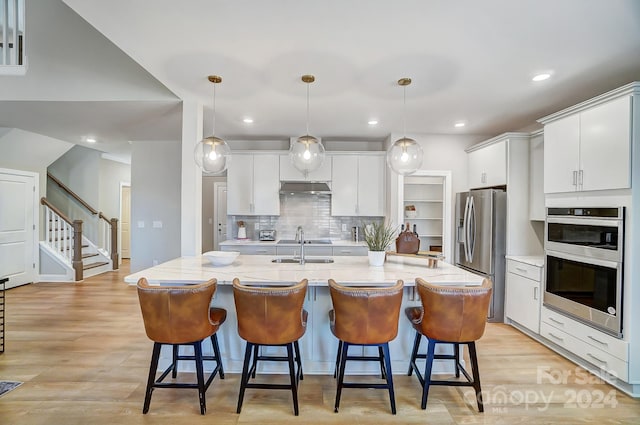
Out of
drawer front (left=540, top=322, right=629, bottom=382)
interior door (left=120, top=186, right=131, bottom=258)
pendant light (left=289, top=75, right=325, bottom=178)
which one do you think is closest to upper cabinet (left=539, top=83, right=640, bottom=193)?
drawer front (left=540, top=322, right=629, bottom=382)

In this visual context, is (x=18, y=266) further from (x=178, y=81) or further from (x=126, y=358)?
(x=178, y=81)

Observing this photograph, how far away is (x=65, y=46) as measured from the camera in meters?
3.59

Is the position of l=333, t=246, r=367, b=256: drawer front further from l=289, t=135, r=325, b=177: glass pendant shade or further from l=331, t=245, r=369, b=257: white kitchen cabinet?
l=289, t=135, r=325, b=177: glass pendant shade

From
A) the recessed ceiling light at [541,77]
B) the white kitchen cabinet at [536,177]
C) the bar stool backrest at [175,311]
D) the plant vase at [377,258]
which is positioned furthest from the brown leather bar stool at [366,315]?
the white kitchen cabinet at [536,177]

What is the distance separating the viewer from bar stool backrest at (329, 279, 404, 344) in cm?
206

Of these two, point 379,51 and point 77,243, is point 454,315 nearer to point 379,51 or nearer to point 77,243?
point 379,51

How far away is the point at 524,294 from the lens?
3.60 meters

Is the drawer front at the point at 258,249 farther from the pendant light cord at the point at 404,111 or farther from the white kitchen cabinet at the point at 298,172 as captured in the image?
the pendant light cord at the point at 404,111

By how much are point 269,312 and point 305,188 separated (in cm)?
311

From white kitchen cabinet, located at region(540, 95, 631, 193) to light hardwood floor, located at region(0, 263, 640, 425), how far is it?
162 cm

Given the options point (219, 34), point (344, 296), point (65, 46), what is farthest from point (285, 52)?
point (65, 46)

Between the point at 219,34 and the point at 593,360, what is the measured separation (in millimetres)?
3918

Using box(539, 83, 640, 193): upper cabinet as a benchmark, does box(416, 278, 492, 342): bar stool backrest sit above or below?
below

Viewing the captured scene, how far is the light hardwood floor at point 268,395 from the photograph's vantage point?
6.96 feet
